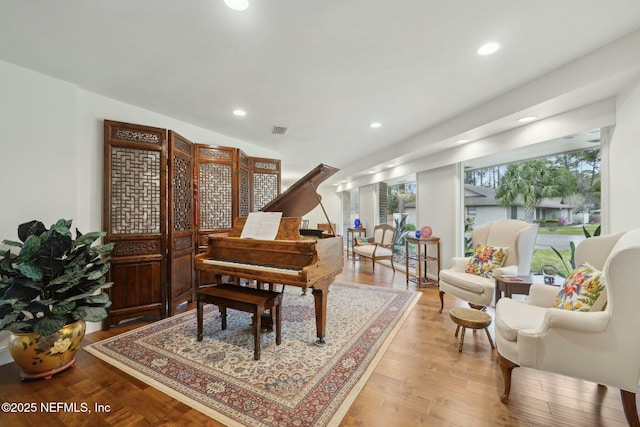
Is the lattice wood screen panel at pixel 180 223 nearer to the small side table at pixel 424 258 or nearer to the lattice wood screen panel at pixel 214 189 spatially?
the lattice wood screen panel at pixel 214 189

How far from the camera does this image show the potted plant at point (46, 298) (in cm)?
196

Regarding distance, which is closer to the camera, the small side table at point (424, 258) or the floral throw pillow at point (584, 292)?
the floral throw pillow at point (584, 292)

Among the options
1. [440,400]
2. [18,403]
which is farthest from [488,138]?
[18,403]

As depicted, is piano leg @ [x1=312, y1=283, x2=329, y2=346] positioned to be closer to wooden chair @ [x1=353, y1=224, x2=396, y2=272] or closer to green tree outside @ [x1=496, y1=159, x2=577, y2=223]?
green tree outside @ [x1=496, y1=159, x2=577, y2=223]

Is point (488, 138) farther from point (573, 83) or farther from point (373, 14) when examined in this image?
point (373, 14)

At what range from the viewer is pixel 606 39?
6.47 ft

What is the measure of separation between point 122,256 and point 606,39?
4.88m

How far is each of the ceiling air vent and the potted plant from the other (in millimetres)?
2701

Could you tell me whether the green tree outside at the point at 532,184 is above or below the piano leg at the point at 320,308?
above

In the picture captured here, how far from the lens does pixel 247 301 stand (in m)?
2.27

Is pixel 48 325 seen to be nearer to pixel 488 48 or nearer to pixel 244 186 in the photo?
pixel 244 186

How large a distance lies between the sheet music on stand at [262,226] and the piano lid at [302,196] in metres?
0.22

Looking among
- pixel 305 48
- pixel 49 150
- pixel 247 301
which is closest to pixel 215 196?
pixel 49 150

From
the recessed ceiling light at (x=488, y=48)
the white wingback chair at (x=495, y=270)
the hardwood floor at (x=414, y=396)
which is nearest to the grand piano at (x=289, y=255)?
the hardwood floor at (x=414, y=396)
